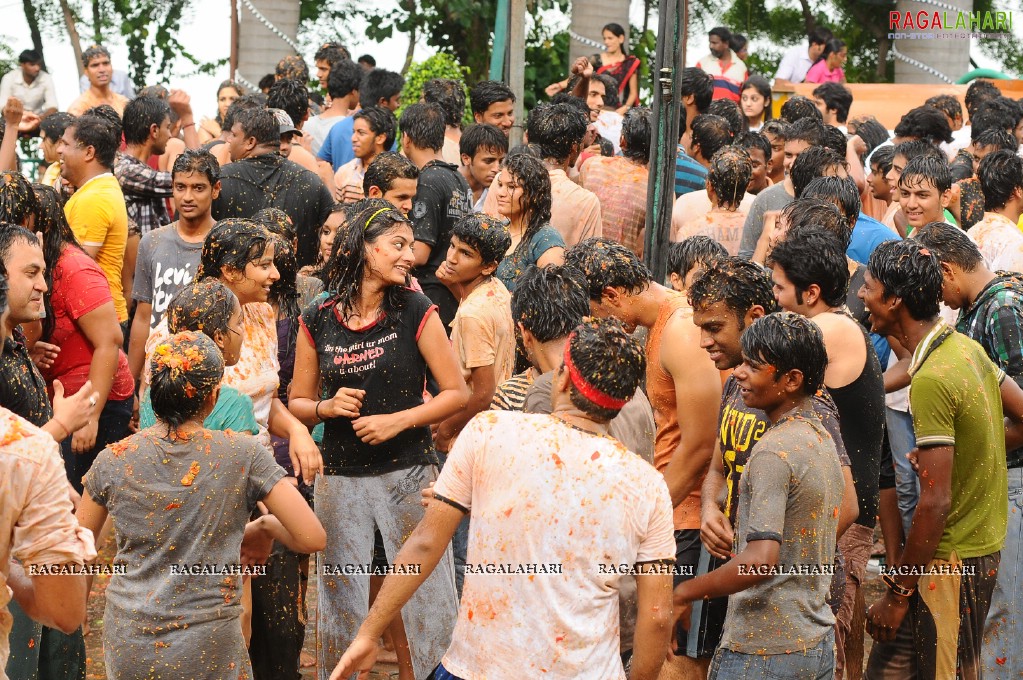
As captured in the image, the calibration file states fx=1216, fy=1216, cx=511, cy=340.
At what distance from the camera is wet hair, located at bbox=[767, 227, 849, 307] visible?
436cm

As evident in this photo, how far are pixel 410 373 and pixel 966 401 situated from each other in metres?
2.07

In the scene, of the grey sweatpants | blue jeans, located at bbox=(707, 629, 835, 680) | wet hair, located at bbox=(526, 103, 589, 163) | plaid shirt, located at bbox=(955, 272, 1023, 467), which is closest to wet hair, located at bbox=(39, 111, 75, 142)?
wet hair, located at bbox=(526, 103, 589, 163)

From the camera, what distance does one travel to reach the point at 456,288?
20.1 ft

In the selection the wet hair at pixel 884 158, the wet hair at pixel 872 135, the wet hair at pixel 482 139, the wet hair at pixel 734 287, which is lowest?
the wet hair at pixel 872 135

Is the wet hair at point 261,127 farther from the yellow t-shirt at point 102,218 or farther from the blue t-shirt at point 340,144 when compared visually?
the blue t-shirt at point 340,144

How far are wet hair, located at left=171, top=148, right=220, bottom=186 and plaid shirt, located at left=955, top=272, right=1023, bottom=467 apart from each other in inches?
145

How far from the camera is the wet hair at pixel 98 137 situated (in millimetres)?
6742

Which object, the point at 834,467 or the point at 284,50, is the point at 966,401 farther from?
the point at 284,50

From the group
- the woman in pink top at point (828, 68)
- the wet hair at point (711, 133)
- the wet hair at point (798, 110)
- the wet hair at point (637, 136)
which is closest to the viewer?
the wet hair at point (637, 136)

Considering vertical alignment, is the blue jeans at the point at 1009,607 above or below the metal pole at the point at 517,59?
below

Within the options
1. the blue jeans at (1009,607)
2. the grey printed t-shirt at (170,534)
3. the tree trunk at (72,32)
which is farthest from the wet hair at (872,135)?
the tree trunk at (72,32)

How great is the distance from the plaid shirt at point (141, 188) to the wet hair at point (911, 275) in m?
4.78

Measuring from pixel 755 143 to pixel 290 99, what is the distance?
320 cm

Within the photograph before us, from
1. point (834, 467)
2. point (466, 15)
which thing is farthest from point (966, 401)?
point (466, 15)
